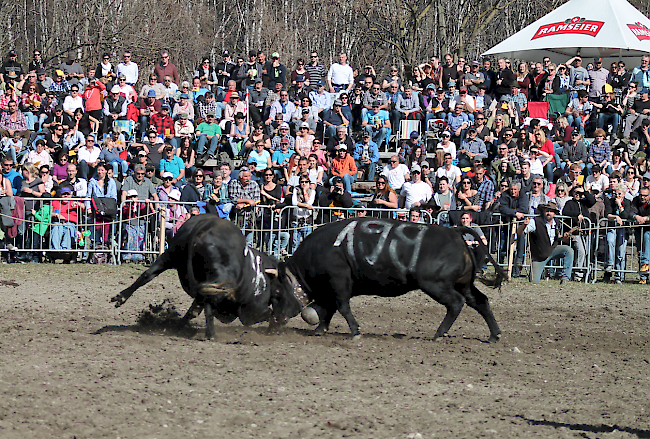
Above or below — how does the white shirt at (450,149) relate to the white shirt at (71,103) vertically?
below

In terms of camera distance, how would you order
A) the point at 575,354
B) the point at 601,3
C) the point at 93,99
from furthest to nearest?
1. the point at 601,3
2. the point at 93,99
3. the point at 575,354

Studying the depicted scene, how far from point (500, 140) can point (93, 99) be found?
9358 millimetres

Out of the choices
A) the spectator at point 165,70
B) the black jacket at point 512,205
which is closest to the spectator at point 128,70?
the spectator at point 165,70

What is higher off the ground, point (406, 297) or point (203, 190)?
point (203, 190)

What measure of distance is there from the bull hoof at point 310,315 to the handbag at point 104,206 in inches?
260

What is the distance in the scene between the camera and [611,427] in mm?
6043

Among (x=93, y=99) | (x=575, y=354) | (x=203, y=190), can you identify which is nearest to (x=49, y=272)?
(x=203, y=190)

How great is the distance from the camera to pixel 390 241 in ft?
29.1

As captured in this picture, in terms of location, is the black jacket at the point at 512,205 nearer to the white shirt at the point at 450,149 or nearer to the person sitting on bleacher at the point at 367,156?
the white shirt at the point at 450,149

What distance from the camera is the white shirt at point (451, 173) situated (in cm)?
1639

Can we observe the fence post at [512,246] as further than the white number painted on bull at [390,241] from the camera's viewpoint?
Yes

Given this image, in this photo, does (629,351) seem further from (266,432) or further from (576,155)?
(576,155)

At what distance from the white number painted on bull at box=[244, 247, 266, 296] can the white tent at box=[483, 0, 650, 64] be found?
556 inches

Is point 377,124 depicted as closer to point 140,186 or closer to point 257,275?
point 140,186
